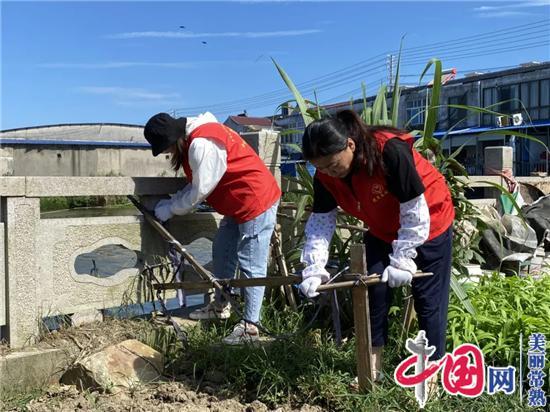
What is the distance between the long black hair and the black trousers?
478 mm

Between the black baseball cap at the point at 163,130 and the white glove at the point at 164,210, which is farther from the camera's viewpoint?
the white glove at the point at 164,210

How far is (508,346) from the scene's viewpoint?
3006 millimetres

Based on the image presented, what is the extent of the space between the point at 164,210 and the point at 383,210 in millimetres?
1469

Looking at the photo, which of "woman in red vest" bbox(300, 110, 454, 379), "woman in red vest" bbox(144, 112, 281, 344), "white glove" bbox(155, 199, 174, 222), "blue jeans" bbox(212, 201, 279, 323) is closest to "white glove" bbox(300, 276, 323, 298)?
"woman in red vest" bbox(300, 110, 454, 379)

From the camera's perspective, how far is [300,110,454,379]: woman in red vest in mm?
2463

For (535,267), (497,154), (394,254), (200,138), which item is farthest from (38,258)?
(497,154)

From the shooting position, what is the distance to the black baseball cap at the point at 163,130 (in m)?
3.22

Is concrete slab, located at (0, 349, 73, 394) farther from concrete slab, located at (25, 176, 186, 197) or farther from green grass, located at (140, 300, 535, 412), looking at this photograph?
concrete slab, located at (25, 176, 186, 197)

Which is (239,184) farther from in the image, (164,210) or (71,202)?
(71,202)

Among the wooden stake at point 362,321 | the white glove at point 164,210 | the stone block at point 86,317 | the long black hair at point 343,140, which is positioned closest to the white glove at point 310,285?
the wooden stake at point 362,321

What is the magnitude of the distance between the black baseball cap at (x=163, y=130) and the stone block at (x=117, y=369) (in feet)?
3.66

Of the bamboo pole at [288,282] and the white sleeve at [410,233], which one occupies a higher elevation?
the white sleeve at [410,233]

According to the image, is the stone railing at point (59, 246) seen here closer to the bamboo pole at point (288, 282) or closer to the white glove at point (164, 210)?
the white glove at point (164, 210)

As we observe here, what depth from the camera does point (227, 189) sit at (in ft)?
11.2
